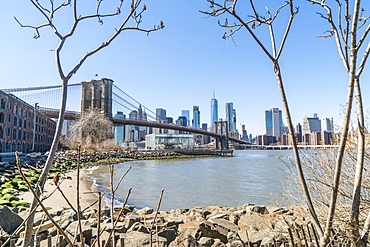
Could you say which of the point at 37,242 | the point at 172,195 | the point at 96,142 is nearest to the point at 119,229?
the point at 37,242

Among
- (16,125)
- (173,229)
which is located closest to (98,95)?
(16,125)

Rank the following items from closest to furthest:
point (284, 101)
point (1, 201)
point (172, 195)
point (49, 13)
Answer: point (284, 101) < point (49, 13) < point (1, 201) < point (172, 195)

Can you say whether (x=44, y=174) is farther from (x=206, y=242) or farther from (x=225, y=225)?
(x=225, y=225)

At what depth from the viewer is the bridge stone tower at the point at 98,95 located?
5066cm

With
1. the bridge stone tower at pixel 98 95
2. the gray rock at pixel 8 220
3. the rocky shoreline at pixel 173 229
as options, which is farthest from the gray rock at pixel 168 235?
the bridge stone tower at pixel 98 95

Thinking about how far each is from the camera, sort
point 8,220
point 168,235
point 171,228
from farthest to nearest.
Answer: point 171,228
point 168,235
point 8,220

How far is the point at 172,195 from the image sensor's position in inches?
491

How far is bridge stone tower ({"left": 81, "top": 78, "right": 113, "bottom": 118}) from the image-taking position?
5066 cm

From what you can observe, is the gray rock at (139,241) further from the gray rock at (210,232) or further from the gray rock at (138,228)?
the gray rock at (210,232)

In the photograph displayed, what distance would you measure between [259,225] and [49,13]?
6.71m

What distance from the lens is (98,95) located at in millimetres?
53531

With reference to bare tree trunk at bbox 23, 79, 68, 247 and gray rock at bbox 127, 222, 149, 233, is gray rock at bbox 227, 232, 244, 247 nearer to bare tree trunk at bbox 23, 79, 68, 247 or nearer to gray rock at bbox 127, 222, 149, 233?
gray rock at bbox 127, 222, 149, 233

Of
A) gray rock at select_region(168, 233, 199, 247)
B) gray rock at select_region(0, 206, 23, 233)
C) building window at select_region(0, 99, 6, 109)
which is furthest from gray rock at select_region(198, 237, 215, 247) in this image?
building window at select_region(0, 99, 6, 109)

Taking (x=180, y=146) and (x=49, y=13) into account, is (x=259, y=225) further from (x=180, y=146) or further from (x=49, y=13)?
(x=180, y=146)
